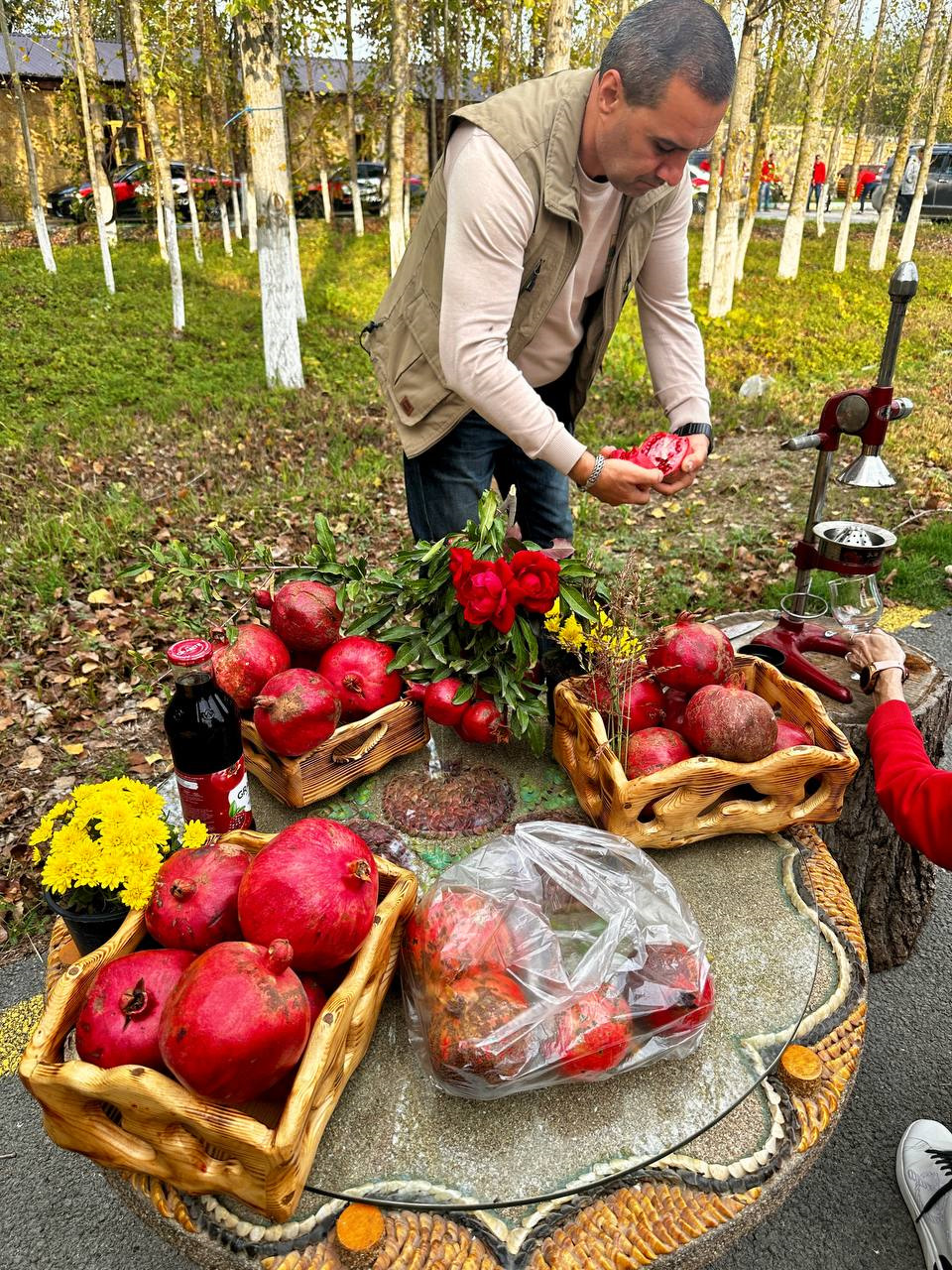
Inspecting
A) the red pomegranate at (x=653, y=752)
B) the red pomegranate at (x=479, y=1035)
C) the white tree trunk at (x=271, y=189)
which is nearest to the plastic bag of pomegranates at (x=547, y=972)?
the red pomegranate at (x=479, y=1035)

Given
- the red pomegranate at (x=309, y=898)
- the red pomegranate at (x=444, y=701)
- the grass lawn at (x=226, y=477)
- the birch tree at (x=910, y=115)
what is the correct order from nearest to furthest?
the red pomegranate at (x=309, y=898) → the red pomegranate at (x=444, y=701) → the grass lawn at (x=226, y=477) → the birch tree at (x=910, y=115)

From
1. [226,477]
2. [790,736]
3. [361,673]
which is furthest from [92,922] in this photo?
[226,477]

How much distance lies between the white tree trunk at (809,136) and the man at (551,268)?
11.8m

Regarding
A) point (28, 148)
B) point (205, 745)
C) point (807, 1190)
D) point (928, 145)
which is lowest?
point (807, 1190)

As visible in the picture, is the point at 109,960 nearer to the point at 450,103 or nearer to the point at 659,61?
→ the point at 659,61

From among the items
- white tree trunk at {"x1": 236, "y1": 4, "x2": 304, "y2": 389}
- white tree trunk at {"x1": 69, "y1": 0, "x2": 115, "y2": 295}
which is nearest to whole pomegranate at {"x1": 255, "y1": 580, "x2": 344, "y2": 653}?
white tree trunk at {"x1": 236, "y1": 4, "x2": 304, "y2": 389}

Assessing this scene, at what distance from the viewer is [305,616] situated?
6.44ft

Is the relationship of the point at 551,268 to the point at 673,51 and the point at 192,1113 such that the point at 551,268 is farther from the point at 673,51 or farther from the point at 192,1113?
the point at 192,1113

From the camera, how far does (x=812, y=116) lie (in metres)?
12.3

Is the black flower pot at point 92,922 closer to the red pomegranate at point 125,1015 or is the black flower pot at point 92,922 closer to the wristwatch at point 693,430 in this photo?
the red pomegranate at point 125,1015

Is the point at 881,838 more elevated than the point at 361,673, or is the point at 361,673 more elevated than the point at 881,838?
the point at 361,673

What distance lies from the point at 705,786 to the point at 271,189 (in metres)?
7.51

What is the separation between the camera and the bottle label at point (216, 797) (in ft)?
5.19

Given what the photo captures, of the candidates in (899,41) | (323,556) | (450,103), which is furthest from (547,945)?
(899,41)
